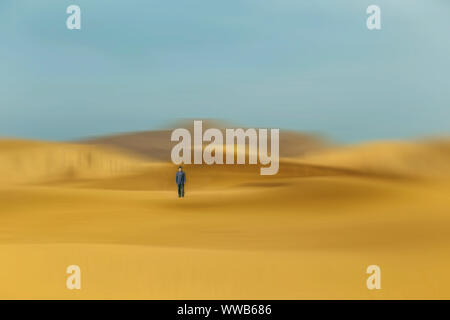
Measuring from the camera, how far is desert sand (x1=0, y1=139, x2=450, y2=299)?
217 inches

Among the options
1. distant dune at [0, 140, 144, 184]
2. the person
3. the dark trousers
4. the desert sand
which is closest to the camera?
the desert sand

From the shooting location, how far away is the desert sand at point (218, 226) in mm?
5508

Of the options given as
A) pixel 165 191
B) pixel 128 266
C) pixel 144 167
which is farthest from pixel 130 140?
pixel 128 266

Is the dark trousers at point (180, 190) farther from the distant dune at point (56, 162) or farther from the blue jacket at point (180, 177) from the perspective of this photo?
the distant dune at point (56, 162)

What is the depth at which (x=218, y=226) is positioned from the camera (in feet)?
33.6

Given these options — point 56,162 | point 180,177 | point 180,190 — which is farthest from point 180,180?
point 56,162

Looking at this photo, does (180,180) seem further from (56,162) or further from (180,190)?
(56,162)

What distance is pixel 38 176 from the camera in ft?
50.3

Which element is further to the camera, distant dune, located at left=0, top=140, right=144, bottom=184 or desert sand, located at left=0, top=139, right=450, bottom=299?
distant dune, located at left=0, top=140, right=144, bottom=184

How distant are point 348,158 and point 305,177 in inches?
62.7

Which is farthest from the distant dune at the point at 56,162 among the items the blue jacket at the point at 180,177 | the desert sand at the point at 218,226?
the blue jacket at the point at 180,177

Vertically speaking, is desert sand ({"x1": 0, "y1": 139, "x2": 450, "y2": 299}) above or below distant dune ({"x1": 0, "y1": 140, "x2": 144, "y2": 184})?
below

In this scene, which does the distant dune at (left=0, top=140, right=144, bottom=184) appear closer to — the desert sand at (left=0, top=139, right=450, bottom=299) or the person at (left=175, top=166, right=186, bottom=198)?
the desert sand at (left=0, top=139, right=450, bottom=299)

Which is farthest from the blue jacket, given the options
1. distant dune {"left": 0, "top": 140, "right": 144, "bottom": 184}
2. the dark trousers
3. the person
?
distant dune {"left": 0, "top": 140, "right": 144, "bottom": 184}
